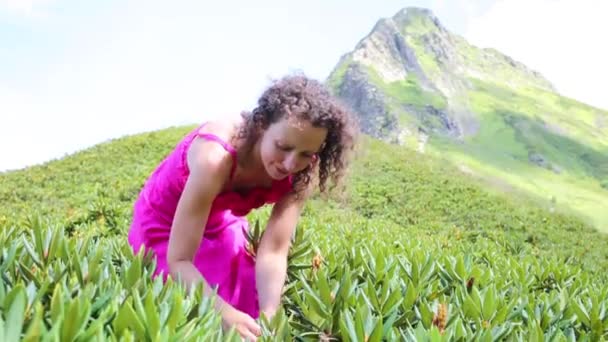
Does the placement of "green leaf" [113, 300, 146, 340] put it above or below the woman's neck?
below

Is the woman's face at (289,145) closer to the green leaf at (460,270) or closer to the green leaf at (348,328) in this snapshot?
the green leaf at (348,328)

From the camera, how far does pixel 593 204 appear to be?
67562mm

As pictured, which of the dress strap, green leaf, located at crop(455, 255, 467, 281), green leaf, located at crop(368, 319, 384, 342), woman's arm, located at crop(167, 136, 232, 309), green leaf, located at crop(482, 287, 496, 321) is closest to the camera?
green leaf, located at crop(368, 319, 384, 342)

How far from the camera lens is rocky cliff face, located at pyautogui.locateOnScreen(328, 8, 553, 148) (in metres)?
107

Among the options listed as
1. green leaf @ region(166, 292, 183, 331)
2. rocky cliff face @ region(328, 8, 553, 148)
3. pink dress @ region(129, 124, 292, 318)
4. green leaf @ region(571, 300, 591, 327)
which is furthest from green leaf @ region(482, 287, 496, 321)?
rocky cliff face @ region(328, 8, 553, 148)

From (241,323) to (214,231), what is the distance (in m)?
0.98

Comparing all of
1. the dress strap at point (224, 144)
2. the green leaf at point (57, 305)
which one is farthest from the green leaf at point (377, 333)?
the dress strap at point (224, 144)

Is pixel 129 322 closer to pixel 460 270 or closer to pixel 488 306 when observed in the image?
pixel 488 306

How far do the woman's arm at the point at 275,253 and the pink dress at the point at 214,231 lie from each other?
96mm

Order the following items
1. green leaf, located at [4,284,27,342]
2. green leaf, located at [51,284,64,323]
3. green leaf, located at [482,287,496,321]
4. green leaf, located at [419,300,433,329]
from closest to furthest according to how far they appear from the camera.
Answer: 1. green leaf, located at [4,284,27,342]
2. green leaf, located at [51,284,64,323]
3. green leaf, located at [419,300,433,329]
4. green leaf, located at [482,287,496,321]

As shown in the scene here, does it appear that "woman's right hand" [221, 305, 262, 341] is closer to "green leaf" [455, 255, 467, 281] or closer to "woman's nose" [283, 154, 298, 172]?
"woman's nose" [283, 154, 298, 172]

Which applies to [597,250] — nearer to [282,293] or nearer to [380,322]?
[282,293]

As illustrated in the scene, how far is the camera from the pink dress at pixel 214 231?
10.5 ft

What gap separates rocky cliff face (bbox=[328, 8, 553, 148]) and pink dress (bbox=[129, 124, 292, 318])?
90.7 meters
